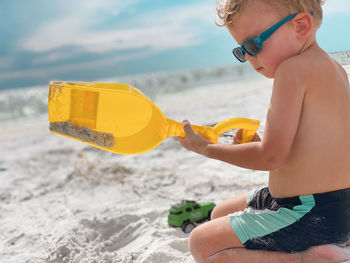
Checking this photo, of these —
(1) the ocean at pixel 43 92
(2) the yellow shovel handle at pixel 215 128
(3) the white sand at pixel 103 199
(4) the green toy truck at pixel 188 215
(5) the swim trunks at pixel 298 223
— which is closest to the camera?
(5) the swim trunks at pixel 298 223

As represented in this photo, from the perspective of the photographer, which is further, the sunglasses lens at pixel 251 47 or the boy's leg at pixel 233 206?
the boy's leg at pixel 233 206

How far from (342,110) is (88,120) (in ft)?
3.14

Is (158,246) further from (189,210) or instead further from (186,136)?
(186,136)

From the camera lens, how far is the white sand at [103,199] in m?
1.92

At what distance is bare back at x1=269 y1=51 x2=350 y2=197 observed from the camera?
1229 mm

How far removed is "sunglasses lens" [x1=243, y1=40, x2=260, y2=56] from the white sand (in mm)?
952

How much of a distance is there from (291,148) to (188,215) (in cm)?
97

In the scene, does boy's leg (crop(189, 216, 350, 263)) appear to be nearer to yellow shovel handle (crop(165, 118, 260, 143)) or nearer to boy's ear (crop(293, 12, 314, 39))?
yellow shovel handle (crop(165, 118, 260, 143))

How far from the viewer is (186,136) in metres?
1.41

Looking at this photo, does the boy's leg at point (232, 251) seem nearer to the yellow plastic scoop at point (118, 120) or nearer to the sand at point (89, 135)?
the yellow plastic scoop at point (118, 120)

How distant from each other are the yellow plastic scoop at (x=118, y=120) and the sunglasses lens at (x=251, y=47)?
31 centimetres

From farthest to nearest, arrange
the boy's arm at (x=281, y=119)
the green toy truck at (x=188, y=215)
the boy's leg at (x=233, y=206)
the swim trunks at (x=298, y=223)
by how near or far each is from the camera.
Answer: the green toy truck at (x=188, y=215), the boy's leg at (x=233, y=206), the swim trunks at (x=298, y=223), the boy's arm at (x=281, y=119)

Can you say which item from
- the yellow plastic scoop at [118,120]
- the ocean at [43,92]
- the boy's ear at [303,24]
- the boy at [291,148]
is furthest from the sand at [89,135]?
the ocean at [43,92]

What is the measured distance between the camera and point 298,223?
1.33 meters
